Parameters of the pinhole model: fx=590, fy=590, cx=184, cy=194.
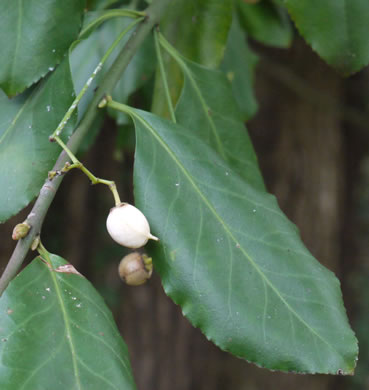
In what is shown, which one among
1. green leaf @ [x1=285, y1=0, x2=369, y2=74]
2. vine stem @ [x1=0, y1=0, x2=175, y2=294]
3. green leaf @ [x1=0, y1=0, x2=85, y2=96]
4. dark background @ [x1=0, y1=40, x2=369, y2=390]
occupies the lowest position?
dark background @ [x1=0, y1=40, x2=369, y2=390]

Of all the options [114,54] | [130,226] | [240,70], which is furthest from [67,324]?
[240,70]

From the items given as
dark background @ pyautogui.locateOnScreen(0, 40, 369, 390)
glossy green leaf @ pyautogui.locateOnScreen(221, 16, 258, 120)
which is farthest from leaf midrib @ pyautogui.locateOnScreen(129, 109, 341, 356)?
dark background @ pyautogui.locateOnScreen(0, 40, 369, 390)

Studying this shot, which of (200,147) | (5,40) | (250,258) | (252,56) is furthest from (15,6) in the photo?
(252,56)

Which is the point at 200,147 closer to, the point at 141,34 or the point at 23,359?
the point at 141,34

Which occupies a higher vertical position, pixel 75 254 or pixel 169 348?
pixel 75 254

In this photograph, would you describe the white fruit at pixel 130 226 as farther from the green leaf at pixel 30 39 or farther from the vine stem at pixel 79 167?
the green leaf at pixel 30 39

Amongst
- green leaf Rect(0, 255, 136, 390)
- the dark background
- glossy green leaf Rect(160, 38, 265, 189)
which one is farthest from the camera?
the dark background

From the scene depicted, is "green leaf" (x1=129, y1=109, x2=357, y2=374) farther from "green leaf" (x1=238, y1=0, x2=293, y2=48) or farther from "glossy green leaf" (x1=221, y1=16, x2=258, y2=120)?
"green leaf" (x1=238, y1=0, x2=293, y2=48)
